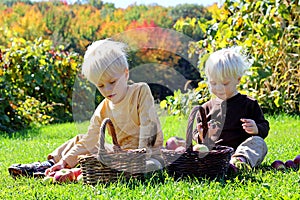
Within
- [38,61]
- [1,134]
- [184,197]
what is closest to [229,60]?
[184,197]

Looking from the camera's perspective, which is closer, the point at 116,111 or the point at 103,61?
the point at 103,61

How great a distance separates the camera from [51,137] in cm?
607

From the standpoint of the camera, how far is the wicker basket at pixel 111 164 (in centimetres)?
292

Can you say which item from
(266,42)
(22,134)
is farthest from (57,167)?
(266,42)

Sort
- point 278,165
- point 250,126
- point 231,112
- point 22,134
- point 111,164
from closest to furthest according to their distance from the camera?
point 111,164 → point 278,165 → point 250,126 → point 231,112 → point 22,134

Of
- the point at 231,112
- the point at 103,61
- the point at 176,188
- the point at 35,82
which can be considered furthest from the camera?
the point at 35,82

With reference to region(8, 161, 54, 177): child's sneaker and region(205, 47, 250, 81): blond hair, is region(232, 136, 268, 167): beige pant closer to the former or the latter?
region(205, 47, 250, 81): blond hair

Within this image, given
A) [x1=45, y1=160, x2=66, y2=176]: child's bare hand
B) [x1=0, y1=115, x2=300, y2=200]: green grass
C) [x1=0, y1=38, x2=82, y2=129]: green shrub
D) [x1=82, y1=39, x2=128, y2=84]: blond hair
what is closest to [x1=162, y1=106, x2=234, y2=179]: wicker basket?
[x1=0, y1=115, x2=300, y2=200]: green grass

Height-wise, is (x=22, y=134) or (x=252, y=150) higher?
(x=252, y=150)

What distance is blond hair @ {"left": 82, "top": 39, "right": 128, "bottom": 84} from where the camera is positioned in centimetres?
318

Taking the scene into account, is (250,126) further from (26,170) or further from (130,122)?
(26,170)

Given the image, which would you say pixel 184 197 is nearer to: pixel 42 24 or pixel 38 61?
pixel 38 61

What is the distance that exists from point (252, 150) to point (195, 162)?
1.97 ft

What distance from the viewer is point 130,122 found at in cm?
347
